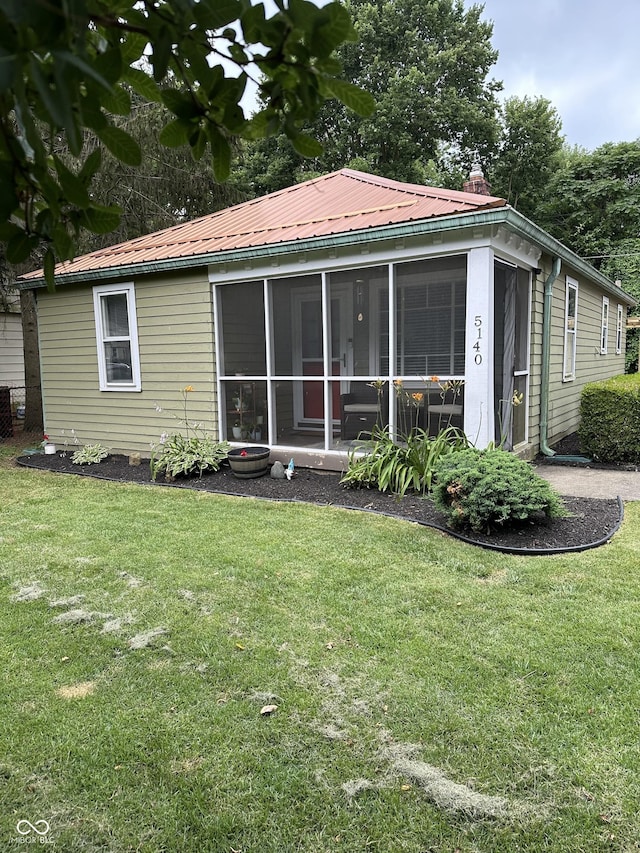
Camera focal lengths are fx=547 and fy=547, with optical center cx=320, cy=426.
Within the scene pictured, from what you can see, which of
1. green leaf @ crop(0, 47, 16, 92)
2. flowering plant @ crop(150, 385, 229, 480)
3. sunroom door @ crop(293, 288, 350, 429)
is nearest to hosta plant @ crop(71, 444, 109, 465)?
flowering plant @ crop(150, 385, 229, 480)

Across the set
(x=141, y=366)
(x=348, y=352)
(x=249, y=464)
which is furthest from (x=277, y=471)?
(x=141, y=366)

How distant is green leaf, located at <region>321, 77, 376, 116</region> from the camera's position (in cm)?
95

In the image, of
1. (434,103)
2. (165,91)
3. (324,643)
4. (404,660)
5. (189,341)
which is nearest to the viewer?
(165,91)

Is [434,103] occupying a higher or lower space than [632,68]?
lower

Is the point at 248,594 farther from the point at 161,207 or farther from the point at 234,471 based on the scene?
the point at 161,207

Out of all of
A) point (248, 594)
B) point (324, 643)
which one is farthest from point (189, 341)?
point (324, 643)

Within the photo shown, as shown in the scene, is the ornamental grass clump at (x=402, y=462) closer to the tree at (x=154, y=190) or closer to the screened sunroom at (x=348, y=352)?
the screened sunroom at (x=348, y=352)

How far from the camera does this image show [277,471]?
20.7ft

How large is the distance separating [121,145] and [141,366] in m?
6.99

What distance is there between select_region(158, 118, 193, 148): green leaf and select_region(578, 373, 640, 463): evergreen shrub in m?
6.84

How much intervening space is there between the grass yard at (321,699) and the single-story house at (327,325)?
2.55 metres

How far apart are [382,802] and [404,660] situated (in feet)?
2.67

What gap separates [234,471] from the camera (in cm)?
641

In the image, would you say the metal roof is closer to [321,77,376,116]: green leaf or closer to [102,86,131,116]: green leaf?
[321,77,376,116]: green leaf
